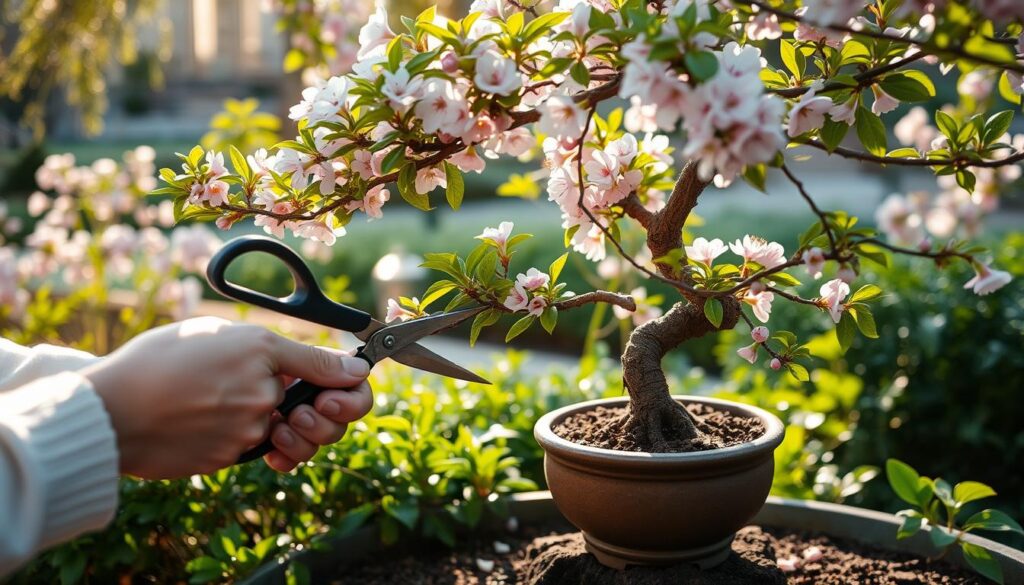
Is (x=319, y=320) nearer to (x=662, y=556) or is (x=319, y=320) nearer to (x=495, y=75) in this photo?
(x=495, y=75)

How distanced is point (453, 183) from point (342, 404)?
1.14 ft

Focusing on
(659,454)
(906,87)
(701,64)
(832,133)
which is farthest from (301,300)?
(906,87)

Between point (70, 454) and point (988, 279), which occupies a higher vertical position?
point (988, 279)

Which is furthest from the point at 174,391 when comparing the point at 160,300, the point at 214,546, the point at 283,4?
the point at 160,300

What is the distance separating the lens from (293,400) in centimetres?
114

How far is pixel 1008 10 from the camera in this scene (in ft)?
2.89

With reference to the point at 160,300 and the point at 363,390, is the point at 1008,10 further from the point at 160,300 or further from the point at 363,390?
the point at 160,300

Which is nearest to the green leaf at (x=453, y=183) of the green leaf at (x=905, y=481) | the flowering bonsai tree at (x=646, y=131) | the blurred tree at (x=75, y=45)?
the flowering bonsai tree at (x=646, y=131)

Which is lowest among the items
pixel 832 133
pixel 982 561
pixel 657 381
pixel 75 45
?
pixel 982 561

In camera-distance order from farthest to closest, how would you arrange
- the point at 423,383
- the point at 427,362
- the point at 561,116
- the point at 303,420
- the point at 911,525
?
the point at 423,383, the point at 911,525, the point at 427,362, the point at 303,420, the point at 561,116

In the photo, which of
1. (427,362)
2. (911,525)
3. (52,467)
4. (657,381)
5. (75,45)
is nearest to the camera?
(52,467)

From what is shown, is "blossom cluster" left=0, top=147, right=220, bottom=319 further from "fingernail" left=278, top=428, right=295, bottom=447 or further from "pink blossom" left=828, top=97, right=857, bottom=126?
"pink blossom" left=828, top=97, right=857, bottom=126

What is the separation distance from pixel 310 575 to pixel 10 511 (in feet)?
2.89

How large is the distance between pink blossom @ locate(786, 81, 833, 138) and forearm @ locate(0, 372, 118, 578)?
0.85 meters
